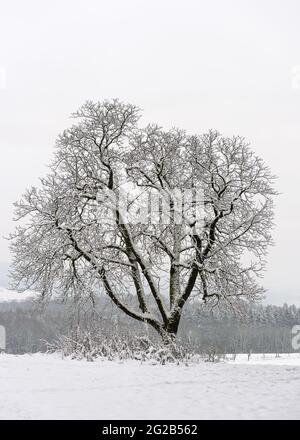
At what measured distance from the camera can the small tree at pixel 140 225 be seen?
17.9 meters

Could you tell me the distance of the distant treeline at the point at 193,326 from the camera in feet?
58.0

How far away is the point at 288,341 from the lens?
416 ft

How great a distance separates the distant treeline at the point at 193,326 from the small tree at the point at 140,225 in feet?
2.44

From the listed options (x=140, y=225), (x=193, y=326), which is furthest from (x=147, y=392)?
(x=193, y=326)

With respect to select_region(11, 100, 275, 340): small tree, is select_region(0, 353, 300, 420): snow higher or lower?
lower

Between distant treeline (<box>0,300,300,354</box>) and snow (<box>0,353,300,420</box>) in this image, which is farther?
distant treeline (<box>0,300,300,354</box>)

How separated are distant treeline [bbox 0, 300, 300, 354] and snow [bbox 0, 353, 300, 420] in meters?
4.55

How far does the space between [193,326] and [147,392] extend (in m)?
92.5

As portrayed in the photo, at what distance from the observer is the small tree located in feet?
58.7

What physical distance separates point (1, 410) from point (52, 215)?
10.5m

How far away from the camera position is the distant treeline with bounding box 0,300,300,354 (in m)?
17.7

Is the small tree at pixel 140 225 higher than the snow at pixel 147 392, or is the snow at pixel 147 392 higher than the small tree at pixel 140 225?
the small tree at pixel 140 225

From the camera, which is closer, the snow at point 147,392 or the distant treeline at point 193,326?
the snow at point 147,392
